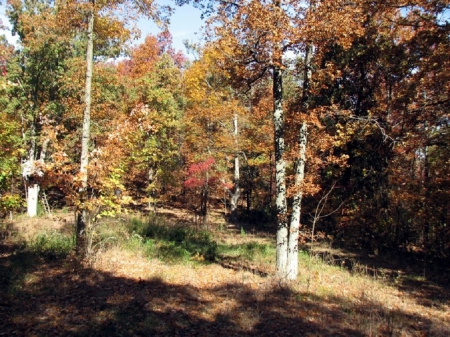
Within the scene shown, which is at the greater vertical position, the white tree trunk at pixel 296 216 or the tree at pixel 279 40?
the tree at pixel 279 40

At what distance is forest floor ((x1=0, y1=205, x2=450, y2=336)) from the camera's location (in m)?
5.90

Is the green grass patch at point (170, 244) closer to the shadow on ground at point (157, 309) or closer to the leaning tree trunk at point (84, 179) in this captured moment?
the leaning tree trunk at point (84, 179)

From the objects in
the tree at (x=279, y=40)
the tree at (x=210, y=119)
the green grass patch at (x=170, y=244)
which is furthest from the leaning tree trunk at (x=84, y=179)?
the tree at (x=210, y=119)

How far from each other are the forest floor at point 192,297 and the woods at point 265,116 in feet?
4.13

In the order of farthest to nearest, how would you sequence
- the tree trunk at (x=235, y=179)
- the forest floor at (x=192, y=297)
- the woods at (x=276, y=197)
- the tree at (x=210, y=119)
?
the tree trunk at (x=235, y=179)
the tree at (x=210, y=119)
the woods at (x=276, y=197)
the forest floor at (x=192, y=297)

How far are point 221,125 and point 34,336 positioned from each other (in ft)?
65.3

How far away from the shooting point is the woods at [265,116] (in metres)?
9.01

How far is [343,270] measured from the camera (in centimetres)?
1150

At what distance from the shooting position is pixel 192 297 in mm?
7512

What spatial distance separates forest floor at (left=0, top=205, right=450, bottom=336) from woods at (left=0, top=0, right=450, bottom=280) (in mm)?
1259

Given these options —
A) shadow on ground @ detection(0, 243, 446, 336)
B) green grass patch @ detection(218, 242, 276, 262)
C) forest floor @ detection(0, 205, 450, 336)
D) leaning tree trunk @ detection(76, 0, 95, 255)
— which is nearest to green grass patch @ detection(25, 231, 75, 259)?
forest floor @ detection(0, 205, 450, 336)

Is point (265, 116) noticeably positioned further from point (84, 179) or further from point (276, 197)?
point (84, 179)

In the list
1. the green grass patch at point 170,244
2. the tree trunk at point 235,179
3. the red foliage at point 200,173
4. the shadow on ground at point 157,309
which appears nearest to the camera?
the shadow on ground at point 157,309

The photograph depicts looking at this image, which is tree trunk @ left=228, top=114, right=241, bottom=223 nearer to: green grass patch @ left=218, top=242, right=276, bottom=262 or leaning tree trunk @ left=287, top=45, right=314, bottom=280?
green grass patch @ left=218, top=242, right=276, bottom=262
